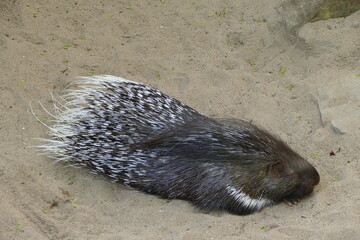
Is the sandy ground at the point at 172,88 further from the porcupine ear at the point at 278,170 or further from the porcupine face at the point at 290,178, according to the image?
the porcupine ear at the point at 278,170

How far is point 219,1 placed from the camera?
5082 mm

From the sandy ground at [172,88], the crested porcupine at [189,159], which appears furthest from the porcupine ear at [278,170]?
the sandy ground at [172,88]

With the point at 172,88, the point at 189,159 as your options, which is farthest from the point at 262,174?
the point at 172,88

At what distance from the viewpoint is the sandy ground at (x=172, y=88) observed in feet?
9.78

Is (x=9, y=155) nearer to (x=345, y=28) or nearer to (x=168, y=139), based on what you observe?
(x=168, y=139)

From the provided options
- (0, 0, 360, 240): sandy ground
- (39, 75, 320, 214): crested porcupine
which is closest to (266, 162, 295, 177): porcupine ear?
(39, 75, 320, 214): crested porcupine

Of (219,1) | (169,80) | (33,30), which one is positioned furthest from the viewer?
(219,1)

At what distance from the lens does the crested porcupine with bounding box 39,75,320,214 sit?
3.26 metres

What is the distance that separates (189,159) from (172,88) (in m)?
0.99

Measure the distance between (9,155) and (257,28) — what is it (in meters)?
2.30

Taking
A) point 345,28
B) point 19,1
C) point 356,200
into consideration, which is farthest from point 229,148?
point 19,1

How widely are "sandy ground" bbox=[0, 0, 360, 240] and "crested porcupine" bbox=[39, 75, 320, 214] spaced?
0.09 m

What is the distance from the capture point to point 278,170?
10.9 ft

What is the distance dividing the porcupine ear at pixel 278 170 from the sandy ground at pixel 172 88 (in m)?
0.18
